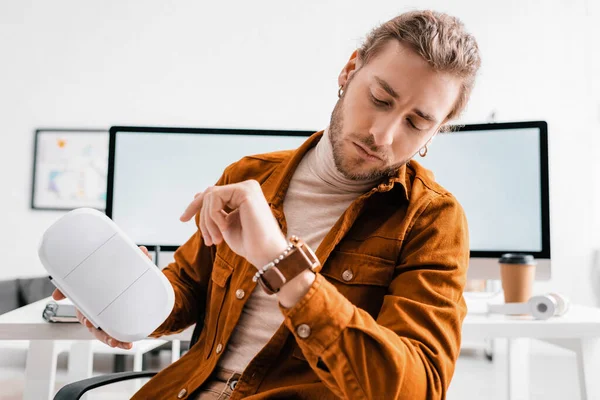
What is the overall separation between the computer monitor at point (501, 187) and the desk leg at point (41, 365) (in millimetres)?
1065

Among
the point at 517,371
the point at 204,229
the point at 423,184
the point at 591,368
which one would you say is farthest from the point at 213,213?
the point at 517,371

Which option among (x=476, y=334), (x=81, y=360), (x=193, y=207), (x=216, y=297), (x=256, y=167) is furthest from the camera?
(x=81, y=360)

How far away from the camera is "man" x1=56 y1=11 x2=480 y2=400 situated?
2.08 feet

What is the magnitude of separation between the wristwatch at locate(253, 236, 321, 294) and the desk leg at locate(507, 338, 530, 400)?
3.94 ft

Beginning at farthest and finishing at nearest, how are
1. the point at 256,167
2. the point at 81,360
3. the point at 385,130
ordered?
the point at 81,360 → the point at 256,167 → the point at 385,130

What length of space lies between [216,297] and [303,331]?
361 mm

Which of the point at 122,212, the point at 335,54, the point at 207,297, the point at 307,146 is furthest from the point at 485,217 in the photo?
the point at 335,54

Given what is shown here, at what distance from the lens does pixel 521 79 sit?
382 centimetres

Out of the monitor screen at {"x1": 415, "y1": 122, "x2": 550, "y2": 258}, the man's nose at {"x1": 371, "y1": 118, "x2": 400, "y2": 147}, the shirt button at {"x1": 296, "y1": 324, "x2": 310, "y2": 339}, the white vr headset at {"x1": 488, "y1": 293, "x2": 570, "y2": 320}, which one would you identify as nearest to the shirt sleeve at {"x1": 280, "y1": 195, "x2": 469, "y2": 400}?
the shirt button at {"x1": 296, "y1": 324, "x2": 310, "y2": 339}

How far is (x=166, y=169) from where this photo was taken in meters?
1.58

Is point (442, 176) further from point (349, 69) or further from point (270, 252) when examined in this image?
point (270, 252)

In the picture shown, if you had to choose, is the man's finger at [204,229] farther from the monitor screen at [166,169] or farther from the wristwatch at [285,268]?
the monitor screen at [166,169]

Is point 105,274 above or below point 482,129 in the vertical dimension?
below

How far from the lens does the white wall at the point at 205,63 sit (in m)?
3.83
